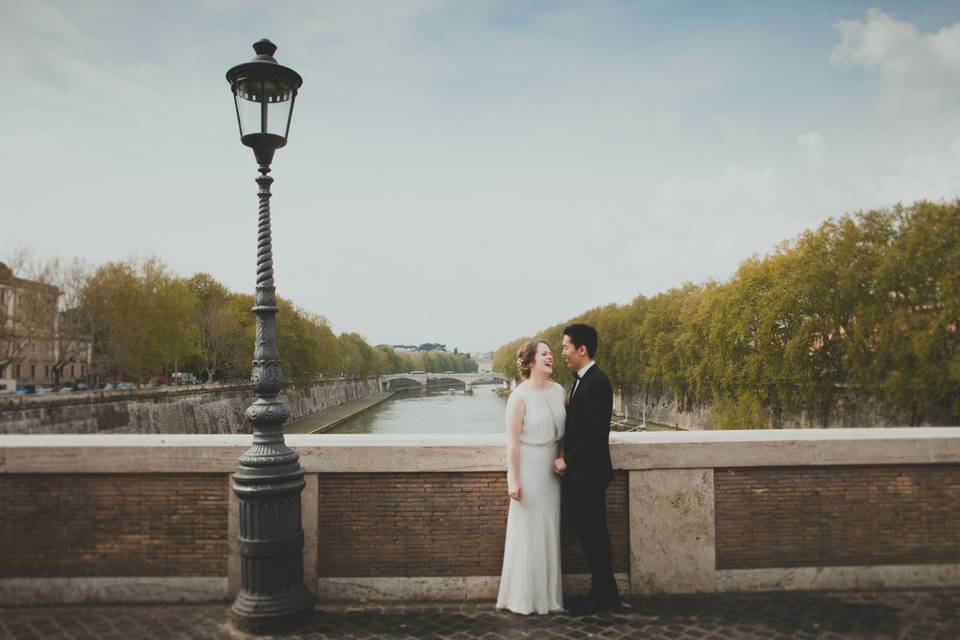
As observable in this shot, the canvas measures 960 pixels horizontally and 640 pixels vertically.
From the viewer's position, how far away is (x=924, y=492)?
5.44 metres

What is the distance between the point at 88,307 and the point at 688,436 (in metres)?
42.7

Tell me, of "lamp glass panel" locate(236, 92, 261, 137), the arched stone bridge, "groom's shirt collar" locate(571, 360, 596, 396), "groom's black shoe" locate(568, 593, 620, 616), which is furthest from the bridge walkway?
the arched stone bridge

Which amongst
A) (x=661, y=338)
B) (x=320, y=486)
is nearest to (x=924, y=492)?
(x=320, y=486)

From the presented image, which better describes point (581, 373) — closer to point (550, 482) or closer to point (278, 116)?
point (550, 482)

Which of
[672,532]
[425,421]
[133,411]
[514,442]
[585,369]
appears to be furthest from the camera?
[425,421]

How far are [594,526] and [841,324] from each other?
35353 mm

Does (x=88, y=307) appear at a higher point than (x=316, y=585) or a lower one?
higher

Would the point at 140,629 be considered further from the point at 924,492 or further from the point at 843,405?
the point at 843,405

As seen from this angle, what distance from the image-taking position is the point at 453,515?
5.26 meters

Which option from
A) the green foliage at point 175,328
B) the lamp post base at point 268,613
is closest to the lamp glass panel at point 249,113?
the lamp post base at point 268,613

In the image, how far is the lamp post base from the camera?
4.51 meters

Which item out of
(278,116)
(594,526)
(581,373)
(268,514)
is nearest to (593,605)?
(594,526)

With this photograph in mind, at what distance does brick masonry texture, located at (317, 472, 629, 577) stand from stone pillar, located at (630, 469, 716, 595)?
1.12 meters

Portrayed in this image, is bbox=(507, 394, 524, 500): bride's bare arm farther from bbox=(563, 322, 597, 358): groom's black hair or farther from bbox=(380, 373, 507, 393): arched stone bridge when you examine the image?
bbox=(380, 373, 507, 393): arched stone bridge
